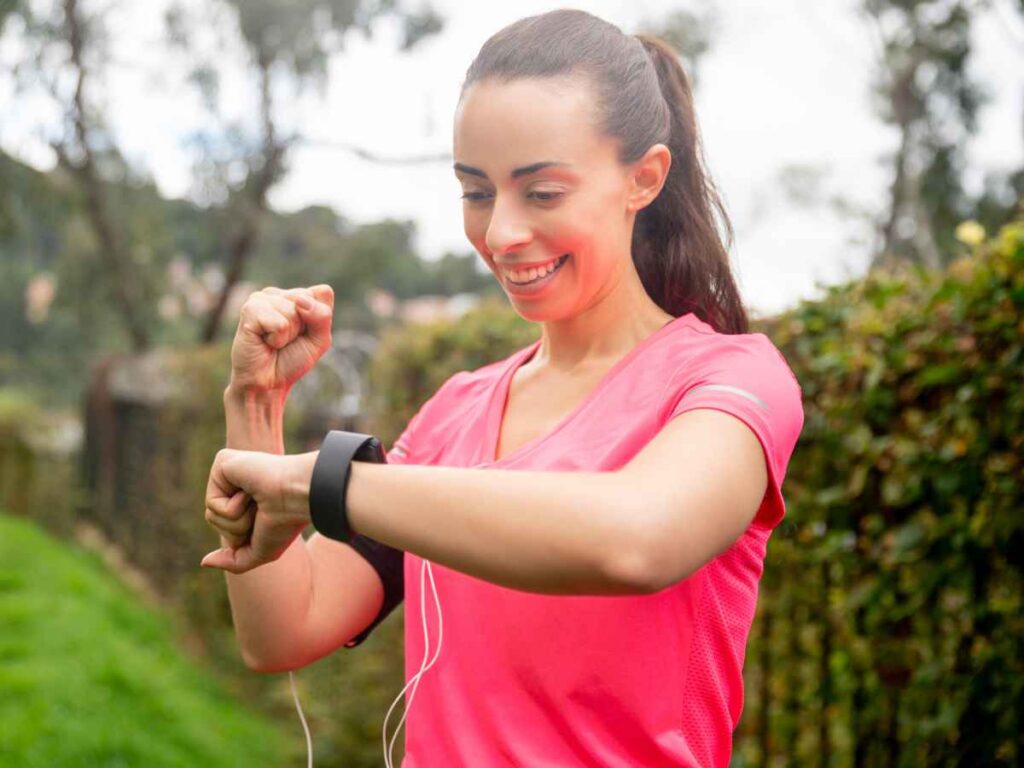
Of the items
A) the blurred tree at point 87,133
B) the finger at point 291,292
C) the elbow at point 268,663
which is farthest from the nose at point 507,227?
the blurred tree at point 87,133

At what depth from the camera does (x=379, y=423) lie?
225 inches

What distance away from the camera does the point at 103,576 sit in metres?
11.1

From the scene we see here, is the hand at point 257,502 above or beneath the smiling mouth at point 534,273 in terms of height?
beneath

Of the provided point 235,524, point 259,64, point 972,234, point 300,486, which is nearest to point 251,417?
point 235,524

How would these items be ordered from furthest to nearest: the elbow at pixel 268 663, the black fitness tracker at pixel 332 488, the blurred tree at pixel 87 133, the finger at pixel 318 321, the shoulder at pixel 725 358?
the blurred tree at pixel 87 133
the elbow at pixel 268 663
the finger at pixel 318 321
the shoulder at pixel 725 358
the black fitness tracker at pixel 332 488

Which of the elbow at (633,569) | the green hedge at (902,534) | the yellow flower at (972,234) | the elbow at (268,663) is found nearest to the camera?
the elbow at (633,569)

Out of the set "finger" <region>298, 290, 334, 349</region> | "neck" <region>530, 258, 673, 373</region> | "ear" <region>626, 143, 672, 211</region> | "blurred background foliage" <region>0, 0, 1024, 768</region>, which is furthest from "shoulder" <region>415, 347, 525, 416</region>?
"blurred background foliage" <region>0, 0, 1024, 768</region>

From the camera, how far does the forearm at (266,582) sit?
1723 mm

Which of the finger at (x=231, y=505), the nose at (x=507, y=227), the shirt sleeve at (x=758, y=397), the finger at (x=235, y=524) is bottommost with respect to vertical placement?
the finger at (x=235, y=524)

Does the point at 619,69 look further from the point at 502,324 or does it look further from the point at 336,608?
the point at 502,324

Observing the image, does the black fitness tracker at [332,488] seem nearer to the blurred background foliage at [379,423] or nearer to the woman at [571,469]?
the woman at [571,469]

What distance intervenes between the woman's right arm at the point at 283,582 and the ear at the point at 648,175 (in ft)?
1.47

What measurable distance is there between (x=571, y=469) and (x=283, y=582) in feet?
1.64

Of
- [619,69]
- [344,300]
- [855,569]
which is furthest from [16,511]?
[619,69]
